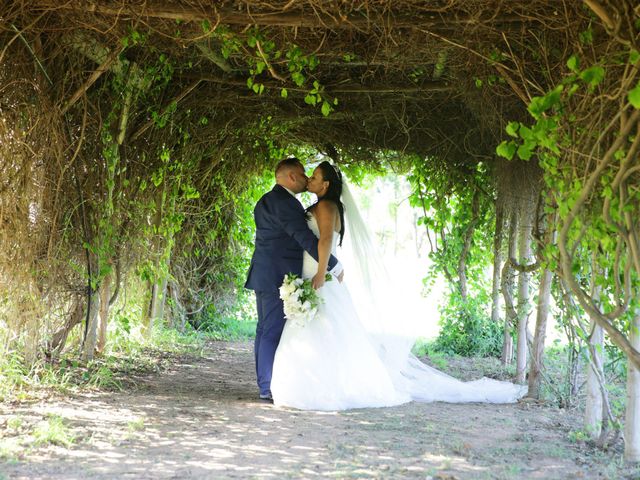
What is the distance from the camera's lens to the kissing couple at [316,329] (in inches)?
217

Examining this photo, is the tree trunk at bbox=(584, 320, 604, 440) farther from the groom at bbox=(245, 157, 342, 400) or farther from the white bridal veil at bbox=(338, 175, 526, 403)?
the groom at bbox=(245, 157, 342, 400)

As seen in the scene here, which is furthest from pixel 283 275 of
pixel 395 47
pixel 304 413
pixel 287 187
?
pixel 395 47

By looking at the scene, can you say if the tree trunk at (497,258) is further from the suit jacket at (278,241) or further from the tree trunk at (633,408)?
the tree trunk at (633,408)

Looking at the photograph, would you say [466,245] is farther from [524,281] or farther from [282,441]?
[282,441]

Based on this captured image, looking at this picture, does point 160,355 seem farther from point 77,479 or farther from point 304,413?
point 77,479

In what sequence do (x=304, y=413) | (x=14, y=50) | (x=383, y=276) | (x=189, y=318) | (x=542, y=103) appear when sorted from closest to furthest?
(x=542, y=103) → (x=14, y=50) → (x=304, y=413) → (x=383, y=276) → (x=189, y=318)

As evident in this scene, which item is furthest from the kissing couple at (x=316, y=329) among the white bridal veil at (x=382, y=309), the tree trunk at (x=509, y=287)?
the tree trunk at (x=509, y=287)

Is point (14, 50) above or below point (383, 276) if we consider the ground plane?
above

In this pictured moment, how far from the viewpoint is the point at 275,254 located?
578 centimetres

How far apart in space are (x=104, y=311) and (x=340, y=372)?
90.9 inches

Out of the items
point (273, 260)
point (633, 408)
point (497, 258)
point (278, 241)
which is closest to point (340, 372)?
point (273, 260)

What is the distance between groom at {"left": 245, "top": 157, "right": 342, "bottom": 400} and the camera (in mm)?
5695

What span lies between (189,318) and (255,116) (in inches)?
131

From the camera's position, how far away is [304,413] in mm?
5215
